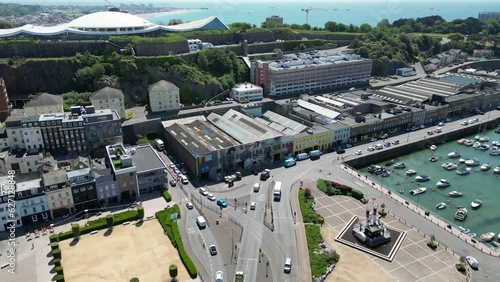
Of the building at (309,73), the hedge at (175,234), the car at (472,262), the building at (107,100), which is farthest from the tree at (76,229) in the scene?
the building at (309,73)

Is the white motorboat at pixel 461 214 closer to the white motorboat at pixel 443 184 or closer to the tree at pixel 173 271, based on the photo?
the white motorboat at pixel 443 184

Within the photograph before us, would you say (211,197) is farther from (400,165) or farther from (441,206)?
(400,165)

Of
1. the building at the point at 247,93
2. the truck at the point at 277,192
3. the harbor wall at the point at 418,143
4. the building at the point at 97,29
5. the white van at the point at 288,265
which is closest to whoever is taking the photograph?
the white van at the point at 288,265

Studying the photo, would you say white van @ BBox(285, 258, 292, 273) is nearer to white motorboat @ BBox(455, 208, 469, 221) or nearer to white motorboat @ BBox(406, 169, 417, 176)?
white motorboat @ BBox(455, 208, 469, 221)

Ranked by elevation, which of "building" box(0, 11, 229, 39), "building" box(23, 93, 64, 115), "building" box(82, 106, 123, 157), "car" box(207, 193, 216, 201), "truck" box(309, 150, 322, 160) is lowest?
"car" box(207, 193, 216, 201)

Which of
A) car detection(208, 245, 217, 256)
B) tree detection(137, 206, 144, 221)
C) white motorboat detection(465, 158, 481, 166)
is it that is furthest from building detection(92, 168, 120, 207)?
white motorboat detection(465, 158, 481, 166)

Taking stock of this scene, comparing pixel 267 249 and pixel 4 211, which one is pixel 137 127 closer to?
pixel 4 211

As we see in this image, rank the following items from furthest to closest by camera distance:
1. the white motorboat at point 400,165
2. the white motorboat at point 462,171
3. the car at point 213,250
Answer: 1. the white motorboat at point 400,165
2. the white motorboat at point 462,171
3. the car at point 213,250
